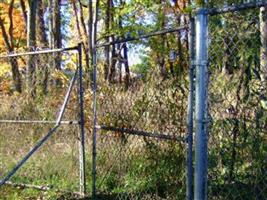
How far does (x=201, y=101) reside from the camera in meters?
3.59

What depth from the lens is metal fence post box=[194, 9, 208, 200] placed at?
3514 millimetres

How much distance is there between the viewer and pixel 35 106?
316 inches

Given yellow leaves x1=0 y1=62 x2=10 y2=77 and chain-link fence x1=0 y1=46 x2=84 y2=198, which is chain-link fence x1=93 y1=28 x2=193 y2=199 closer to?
chain-link fence x1=0 y1=46 x2=84 y2=198

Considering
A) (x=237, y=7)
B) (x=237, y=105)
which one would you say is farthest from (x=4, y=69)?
(x=237, y=7)

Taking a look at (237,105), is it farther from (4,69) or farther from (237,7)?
(4,69)

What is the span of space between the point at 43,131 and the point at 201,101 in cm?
476

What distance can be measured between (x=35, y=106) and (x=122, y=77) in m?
2.76

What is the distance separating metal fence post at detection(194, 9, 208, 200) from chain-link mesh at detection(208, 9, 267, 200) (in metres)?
0.22

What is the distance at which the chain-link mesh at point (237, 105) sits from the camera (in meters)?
3.60

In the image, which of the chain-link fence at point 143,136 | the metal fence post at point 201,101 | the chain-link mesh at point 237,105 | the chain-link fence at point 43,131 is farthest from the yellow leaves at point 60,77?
the metal fence post at point 201,101

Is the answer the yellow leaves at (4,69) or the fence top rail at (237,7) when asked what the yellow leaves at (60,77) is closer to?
the yellow leaves at (4,69)

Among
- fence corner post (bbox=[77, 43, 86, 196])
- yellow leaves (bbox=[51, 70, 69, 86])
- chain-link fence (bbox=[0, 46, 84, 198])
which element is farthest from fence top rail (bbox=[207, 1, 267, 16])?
yellow leaves (bbox=[51, 70, 69, 86])

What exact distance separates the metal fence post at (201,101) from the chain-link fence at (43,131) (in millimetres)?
3340

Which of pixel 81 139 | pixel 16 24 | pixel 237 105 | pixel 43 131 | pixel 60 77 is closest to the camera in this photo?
pixel 237 105
